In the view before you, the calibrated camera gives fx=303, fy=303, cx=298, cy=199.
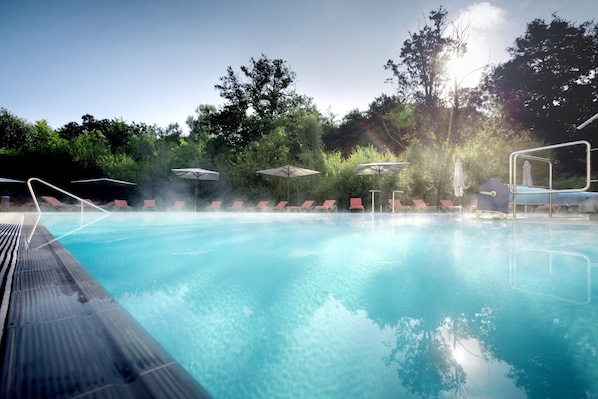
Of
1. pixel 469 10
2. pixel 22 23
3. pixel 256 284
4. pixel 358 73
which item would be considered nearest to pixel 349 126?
pixel 358 73

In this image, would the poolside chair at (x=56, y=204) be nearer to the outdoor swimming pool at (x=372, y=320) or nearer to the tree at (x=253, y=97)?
the tree at (x=253, y=97)

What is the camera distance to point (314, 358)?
1.60 m

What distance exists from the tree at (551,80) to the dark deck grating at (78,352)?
1178 inches

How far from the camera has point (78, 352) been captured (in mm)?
1163

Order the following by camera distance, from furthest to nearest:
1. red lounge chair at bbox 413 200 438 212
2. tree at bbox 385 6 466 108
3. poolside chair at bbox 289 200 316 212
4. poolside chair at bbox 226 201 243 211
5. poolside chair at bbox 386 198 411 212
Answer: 1. poolside chair at bbox 226 201 243 211
2. tree at bbox 385 6 466 108
3. poolside chair at bbox 289 200 316 212
4. poolside chair at bbox 386 198 411 212
5. red lounge chair at bbox 413 200 438 212

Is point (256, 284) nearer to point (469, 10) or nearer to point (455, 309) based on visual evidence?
point (455, 309)

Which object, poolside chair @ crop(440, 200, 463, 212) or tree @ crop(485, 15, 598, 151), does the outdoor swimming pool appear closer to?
poolside chair @ crop(440, 200, 463, 212)

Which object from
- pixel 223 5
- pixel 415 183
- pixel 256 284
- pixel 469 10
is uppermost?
pixel 469 10

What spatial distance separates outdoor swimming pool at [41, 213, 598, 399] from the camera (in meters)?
1.37


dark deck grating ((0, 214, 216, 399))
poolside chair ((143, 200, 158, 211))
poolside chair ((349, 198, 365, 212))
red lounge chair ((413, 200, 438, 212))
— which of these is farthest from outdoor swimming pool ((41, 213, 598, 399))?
poolside chair ((143, 200, 158, 211))

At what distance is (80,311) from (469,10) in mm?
21214

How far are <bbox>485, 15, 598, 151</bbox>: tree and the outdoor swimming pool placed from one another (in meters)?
26.2

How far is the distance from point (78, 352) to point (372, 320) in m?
1.67

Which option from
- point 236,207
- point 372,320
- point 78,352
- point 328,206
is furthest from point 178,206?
point 78,352
